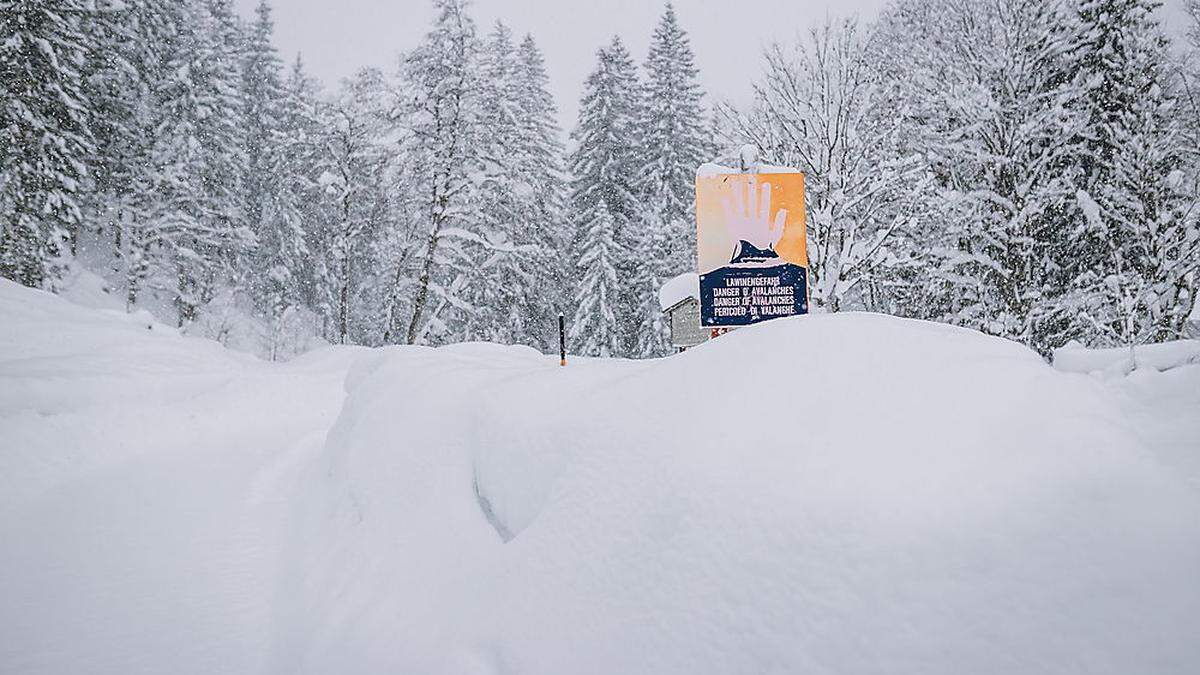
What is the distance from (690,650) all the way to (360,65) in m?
27.2

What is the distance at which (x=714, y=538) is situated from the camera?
215cm

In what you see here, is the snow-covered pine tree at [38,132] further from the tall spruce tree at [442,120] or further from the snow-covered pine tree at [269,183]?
the tall spruce tree at [442,120]

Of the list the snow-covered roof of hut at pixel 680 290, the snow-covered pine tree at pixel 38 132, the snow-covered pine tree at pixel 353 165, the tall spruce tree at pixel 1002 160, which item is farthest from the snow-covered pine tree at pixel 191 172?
the tall spruce tree at pixel 1002 160

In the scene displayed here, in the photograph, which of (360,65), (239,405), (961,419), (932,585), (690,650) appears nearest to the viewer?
(932,585)

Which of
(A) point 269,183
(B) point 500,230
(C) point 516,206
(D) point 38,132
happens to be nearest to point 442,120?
(C) point 516,206

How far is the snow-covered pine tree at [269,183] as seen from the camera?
3025cm

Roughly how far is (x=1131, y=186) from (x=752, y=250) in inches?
347

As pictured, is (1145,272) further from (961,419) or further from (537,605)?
(537,605)

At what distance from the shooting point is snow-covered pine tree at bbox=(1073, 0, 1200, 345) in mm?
10555

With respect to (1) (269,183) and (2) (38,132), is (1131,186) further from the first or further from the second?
(1) (269,183)

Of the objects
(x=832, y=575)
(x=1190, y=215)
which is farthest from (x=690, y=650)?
(x=1190, y=215)

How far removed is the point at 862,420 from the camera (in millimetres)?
2266

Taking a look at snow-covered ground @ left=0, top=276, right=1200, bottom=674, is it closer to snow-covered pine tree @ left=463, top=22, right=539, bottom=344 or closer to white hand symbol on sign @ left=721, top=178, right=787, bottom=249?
white hand symbol on sign @ left=721, top=178, right=787, bottom=249

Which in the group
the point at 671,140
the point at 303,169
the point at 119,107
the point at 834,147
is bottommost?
the point at 834,147
